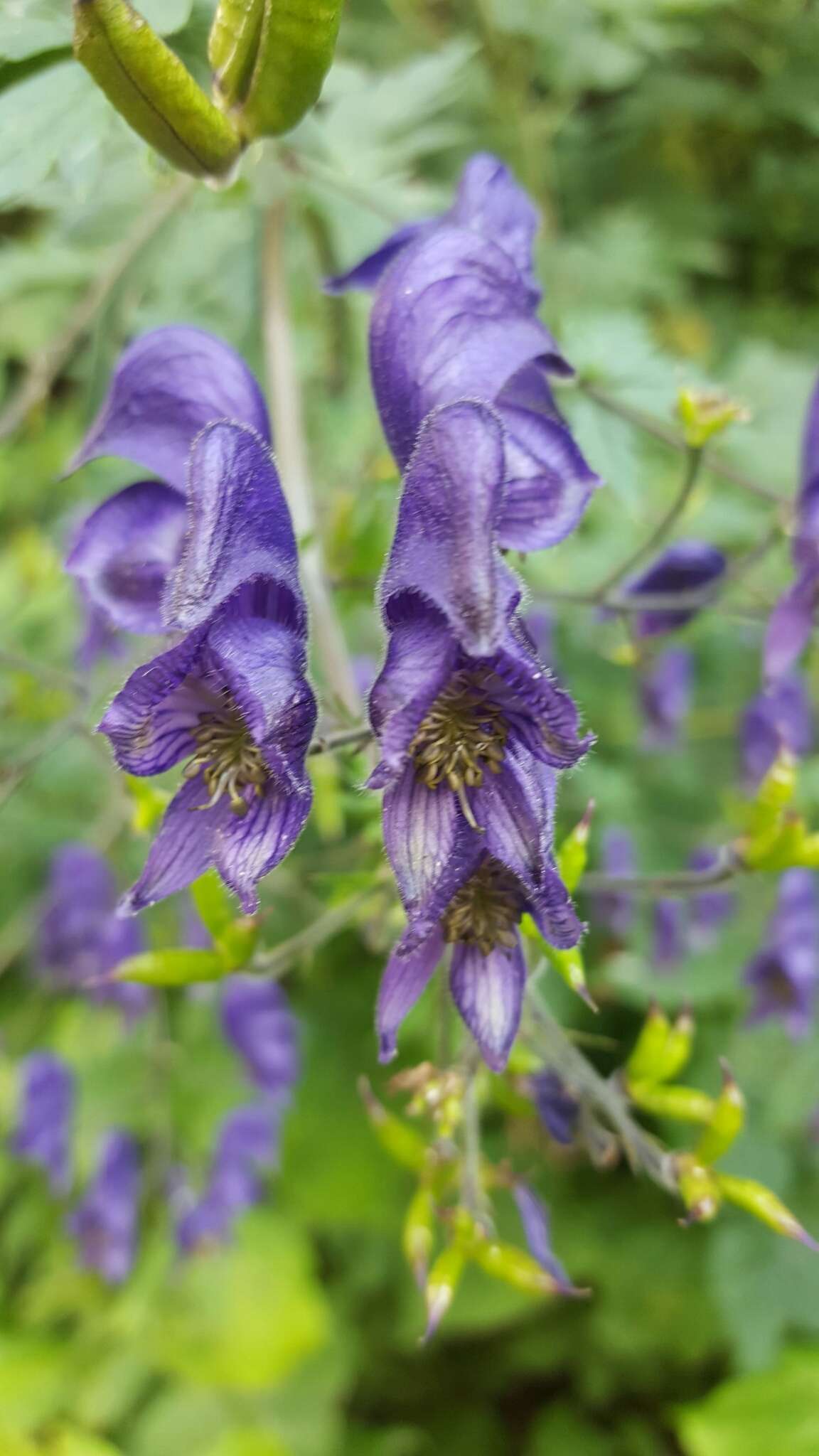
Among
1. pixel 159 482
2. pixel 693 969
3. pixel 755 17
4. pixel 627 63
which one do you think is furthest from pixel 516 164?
pixel 159 482

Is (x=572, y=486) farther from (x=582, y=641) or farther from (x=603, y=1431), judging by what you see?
(x=603, y=1431)

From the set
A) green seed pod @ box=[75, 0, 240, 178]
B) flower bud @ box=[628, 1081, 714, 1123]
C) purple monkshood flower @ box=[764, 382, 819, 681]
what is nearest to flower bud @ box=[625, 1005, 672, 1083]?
flower bud @ box=[628, 1081, 714, 1123]

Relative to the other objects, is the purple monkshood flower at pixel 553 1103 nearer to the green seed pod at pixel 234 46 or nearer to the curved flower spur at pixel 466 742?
the curved flower spur at pixel 466 742

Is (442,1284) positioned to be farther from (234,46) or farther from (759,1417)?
(759,1417)

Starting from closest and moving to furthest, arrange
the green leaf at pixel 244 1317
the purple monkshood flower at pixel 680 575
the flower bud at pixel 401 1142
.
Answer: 1. the flower bud at pixel 401 1142
2. the purple monkshood flower at pixel 680 575
3. the green leaf at pixel 244 1317

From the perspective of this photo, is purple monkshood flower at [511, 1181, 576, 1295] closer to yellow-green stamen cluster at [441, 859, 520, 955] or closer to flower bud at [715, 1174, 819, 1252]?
flower bud at [715, 1174, 819, 1252]

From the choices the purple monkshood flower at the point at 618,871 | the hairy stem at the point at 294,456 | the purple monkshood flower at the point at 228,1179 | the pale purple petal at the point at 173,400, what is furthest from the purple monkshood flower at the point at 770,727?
the pale purple petal at the point at 173,400

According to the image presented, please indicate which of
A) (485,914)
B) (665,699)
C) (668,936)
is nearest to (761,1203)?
(485,914)
